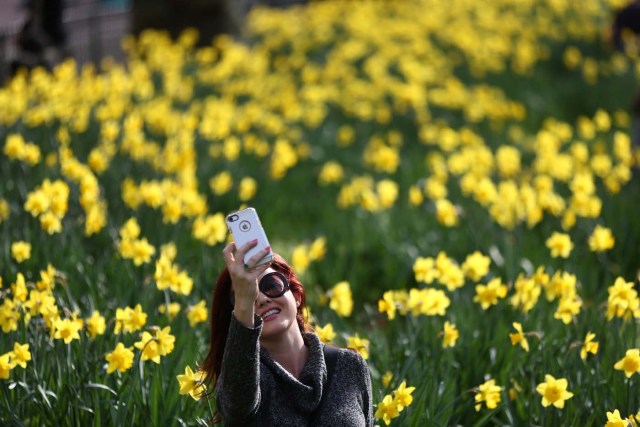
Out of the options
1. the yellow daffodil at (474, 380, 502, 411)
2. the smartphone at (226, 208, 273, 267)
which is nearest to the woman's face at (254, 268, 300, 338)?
the smartphone at (226, 208, 273, 267)

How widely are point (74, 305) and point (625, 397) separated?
1.71m

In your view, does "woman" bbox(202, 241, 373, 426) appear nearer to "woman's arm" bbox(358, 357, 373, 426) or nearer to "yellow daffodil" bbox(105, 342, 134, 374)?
"woman's arm" bbox(358, 357, 373, 426)

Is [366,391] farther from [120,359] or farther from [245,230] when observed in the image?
[120,359]

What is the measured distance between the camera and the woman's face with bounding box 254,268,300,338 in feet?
7.86

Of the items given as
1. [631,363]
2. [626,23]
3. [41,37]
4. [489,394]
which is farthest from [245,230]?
[626,23]

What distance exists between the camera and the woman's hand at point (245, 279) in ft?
7.18

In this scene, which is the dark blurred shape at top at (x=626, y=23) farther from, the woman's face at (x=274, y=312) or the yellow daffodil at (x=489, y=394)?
the woman's face at (x=274, y=312)

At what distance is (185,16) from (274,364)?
28.2 ft

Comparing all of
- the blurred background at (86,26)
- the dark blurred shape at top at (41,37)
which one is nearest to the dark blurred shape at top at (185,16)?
the blurred background at (86,26)

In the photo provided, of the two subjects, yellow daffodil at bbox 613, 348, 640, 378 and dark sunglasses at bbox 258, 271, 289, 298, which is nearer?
dark sunglasses at bbox 258, 271, 289, 298

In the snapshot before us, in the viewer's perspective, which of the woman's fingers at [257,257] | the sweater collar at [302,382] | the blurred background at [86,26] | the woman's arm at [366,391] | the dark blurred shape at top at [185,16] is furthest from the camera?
the dark blurred shape at top at [185,16]

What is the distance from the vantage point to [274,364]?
240 cm

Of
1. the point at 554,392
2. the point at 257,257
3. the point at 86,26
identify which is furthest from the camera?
the point at 86,26

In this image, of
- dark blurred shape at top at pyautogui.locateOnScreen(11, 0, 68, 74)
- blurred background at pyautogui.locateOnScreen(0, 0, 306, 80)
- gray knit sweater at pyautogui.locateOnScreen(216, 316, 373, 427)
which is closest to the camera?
gray knit sweater at pyautogui.locateOnScreen(216, 316, 373, 427)
